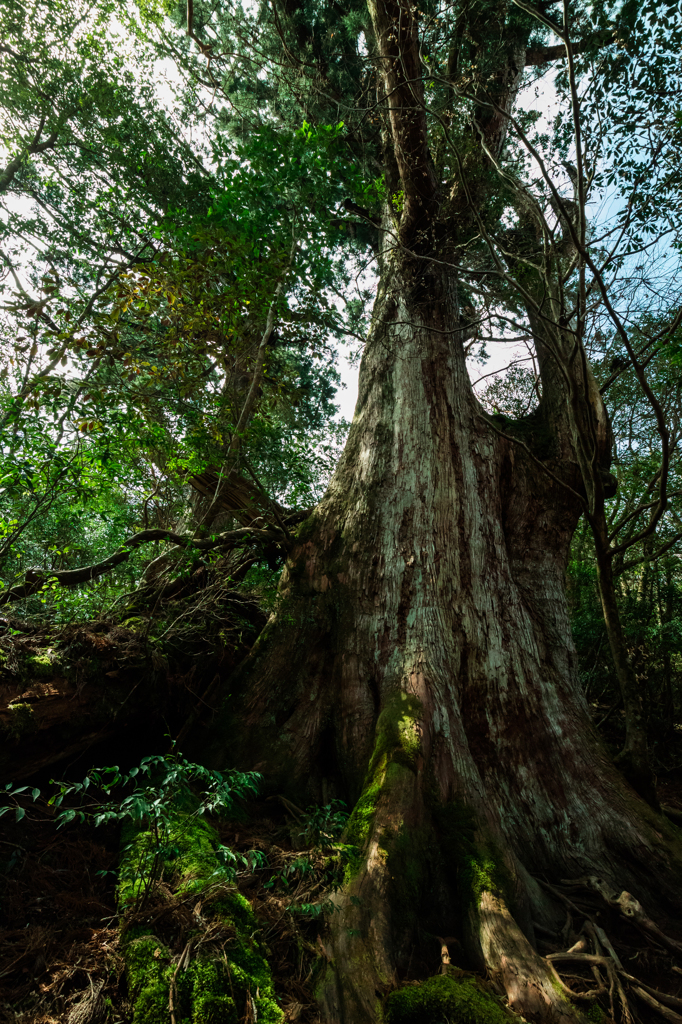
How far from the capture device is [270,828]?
122 inches

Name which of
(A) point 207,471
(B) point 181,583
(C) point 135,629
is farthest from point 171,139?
(C) point 135,629

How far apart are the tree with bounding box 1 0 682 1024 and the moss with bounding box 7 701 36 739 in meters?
1.21

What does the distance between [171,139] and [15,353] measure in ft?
17.6

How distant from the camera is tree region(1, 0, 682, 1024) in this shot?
244 cm

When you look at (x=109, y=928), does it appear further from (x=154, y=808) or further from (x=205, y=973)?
(x=154, y=808)

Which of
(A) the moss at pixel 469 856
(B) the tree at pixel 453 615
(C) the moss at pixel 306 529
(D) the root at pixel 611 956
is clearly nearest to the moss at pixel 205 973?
(B) the tree at pixel 453 615

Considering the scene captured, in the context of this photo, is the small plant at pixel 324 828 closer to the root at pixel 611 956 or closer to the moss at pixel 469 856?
the moss at pixel 469 856

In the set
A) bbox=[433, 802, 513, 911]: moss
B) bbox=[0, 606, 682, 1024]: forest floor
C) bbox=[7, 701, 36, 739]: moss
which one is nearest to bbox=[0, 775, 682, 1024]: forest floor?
bbox=[0, 606, 682, 1024]: forest floor

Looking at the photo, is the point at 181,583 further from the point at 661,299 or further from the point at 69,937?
the point at 661,299

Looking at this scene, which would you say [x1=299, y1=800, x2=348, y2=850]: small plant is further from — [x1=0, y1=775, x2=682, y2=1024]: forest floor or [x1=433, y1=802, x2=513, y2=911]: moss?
[x1=433, y1=802, x2=513, y2=911]: moss

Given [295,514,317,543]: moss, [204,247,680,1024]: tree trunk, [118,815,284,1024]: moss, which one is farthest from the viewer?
[295,514,317,543]: moss

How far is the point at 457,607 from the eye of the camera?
3.62 m

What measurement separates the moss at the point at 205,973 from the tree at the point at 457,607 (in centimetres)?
30

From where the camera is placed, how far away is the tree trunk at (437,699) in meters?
2.32
